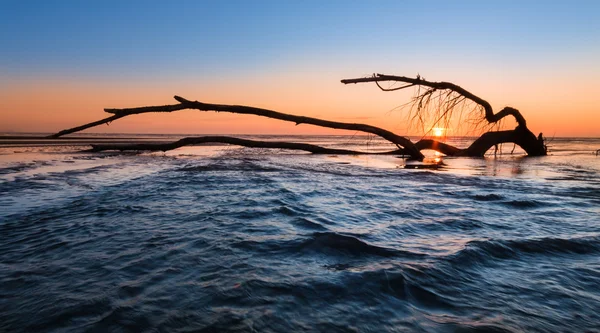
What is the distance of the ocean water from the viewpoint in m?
1.66

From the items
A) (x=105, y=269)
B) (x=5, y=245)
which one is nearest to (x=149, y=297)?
(x=105, y=269)

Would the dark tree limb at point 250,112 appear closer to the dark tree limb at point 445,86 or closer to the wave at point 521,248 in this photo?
the dark tree limb at point 445,86

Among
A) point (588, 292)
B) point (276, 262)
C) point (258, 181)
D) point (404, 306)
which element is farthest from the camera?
point (258, 181)

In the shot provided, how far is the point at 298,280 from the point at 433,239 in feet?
4.99

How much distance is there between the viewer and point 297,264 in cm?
235

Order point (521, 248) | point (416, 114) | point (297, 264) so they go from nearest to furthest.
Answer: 1. point (297, 264)
2. point (521, 248)
3. point (416, 114)

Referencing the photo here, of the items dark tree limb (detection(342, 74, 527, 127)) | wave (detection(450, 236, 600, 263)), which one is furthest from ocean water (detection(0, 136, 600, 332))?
dark tree limb (detection(342, 74, 527, 127))

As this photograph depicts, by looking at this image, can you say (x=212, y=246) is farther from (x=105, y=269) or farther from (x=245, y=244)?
(x=105, y=269)

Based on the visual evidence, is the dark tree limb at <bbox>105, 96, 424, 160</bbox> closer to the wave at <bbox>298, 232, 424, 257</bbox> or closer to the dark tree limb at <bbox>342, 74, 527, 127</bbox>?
the dark tree limb at <bbox>342, 74, 527, 127</bbox>

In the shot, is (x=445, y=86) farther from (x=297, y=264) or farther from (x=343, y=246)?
(x=297, y=264)

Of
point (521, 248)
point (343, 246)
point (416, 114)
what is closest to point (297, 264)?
point (343, 246)

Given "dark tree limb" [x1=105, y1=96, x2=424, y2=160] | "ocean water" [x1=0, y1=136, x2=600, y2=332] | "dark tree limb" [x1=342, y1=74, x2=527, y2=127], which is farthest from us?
"dark tree limb" [x1=105, y1=96, x2=424, y2=160]

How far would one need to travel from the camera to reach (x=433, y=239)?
2.99 m

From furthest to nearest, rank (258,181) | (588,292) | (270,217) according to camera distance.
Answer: (258,181) → (270,217) → (588,292)
